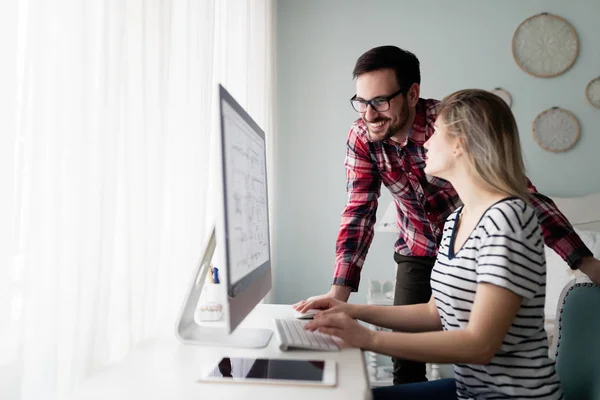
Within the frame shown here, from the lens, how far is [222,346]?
3.49 feet

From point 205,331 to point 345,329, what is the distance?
341 mm

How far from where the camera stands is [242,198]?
1015 millimetres

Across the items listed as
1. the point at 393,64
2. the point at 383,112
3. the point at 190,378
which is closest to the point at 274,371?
the point at 190,378

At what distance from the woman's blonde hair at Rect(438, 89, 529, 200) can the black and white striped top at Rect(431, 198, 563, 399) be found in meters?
0.06

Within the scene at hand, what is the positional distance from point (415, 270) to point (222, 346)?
939mm

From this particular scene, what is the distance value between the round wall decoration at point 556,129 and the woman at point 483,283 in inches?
84.9

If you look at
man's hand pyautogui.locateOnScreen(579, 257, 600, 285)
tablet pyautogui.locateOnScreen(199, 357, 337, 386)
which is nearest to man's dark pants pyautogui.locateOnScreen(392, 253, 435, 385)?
man's hand pyautogui.locateOnScreen(579, 257, 600, 285)

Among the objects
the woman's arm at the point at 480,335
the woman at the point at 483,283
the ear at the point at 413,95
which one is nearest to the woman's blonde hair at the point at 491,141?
the woman at the point at 483,283

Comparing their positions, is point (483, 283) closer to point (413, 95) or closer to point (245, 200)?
point (245, 200)

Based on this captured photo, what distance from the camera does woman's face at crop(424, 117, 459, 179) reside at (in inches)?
44.2

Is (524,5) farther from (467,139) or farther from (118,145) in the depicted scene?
(118,145)

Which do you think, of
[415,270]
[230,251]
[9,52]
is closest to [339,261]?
[415,270]

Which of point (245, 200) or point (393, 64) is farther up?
point (393, 64)

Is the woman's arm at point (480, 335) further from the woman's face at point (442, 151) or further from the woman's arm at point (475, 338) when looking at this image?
the woman's face at point (442, 151)
